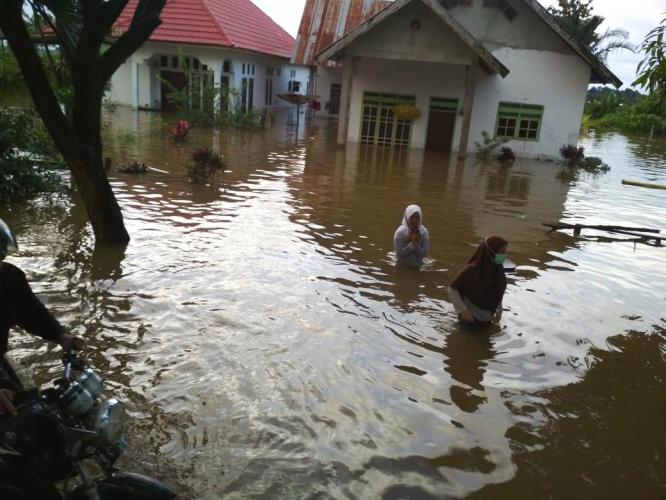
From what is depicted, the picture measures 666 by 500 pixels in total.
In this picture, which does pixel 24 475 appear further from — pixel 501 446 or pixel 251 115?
pixel 251 115

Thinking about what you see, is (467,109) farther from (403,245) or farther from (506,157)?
(403,245)

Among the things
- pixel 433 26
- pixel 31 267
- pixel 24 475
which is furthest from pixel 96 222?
pixel 433 26

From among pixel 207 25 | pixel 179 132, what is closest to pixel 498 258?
pixel 179 132

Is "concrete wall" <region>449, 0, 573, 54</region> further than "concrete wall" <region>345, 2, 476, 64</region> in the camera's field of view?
Yes

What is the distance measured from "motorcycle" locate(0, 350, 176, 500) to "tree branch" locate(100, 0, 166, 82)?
5.63 meters

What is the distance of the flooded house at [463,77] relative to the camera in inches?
797

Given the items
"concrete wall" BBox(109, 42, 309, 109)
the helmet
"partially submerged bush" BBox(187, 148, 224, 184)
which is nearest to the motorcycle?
the helmet

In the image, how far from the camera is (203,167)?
1285 cm

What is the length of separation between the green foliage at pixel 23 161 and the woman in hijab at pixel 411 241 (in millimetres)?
6431

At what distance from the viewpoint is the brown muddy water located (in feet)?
12.9

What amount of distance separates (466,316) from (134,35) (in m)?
5.43

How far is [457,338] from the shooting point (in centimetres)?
603

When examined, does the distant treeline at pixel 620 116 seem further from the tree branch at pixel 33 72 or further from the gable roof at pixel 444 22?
the tree branch at pixel 33 72

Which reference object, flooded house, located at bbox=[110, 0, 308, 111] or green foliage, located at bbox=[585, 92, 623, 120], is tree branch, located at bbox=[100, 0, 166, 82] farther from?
green foliage, located at bbox=[585, 92, 623, 120]
